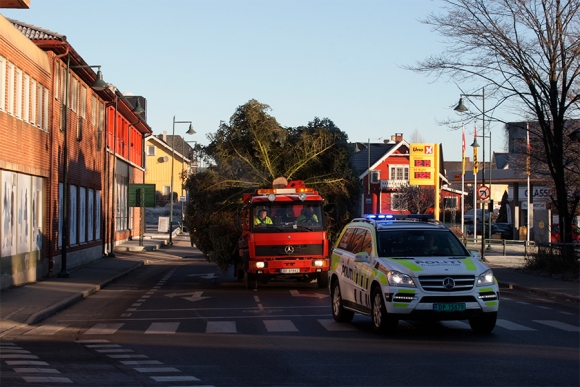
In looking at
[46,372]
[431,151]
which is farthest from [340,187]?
[431,151]

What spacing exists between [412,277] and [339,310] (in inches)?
111

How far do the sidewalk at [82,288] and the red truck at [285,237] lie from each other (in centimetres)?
470

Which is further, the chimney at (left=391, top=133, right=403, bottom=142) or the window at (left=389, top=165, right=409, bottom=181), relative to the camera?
the chimney at (left=391, top=133, right=403, bottom=142)

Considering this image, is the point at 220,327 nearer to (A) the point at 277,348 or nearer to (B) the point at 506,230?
(A) the point at 277,348

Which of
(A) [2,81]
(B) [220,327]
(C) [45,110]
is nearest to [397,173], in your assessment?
(C) [45,110]

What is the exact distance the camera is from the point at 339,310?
1474cm

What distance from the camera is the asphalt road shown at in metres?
9.17

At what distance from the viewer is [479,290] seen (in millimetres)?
12281

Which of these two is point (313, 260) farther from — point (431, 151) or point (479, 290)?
point (431, 151)

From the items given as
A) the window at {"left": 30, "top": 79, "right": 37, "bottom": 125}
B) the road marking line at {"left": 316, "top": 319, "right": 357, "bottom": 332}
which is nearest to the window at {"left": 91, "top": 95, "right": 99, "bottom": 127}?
the window at {"left": 30, "top": 79, "right": 37, "bottom": 125}

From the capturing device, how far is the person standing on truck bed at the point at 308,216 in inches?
868

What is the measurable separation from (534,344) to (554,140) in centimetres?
1559

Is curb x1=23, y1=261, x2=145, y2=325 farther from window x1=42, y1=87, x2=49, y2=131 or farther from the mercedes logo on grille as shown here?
the mercedes logo on grille

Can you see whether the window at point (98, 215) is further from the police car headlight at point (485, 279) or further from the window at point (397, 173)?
the window at point (397, 173)
